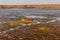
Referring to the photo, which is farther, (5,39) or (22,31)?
(22,31)

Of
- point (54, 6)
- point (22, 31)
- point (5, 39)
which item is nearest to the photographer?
point (5, 39)

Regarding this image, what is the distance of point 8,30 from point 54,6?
120 centimetres

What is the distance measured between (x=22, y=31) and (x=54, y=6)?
1185mm

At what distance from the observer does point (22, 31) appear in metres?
0.84

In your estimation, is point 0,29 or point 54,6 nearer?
point 0,29

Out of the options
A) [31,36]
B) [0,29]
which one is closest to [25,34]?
[31,36]

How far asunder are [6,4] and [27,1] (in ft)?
0.89

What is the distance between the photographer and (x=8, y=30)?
86 centimetres

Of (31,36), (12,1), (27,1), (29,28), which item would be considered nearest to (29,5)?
(27,1)

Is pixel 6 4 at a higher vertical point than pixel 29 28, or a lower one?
lower

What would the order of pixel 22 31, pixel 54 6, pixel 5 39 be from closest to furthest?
pixel 5 39
pixel 22 31
pixel 54 6

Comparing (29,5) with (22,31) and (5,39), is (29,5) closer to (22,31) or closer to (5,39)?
(22,31)

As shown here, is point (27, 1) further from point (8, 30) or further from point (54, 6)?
point (8, 30)

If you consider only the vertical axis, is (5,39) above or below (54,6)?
above
